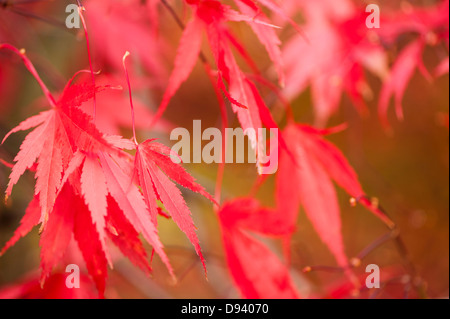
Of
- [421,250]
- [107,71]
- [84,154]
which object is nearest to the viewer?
[84,154]

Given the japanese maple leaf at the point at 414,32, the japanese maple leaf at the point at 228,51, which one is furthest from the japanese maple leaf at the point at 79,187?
the japanese maple leaf at the point at 414,32

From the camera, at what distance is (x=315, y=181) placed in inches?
27.1

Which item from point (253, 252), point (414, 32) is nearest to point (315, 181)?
point (253, 252)

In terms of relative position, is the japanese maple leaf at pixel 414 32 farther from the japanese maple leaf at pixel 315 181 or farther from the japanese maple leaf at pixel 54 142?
the japanese maple leaf at pixel 54 142

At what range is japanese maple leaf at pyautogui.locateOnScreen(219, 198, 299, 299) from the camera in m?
0.64

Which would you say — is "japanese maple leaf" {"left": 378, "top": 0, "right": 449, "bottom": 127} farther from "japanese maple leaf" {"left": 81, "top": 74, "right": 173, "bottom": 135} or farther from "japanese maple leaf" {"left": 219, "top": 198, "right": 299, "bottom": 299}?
"japanese maple leaf" {"left": 81, "top": 74, "right": 173, "bottom": 135}

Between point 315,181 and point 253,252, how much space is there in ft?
0.47

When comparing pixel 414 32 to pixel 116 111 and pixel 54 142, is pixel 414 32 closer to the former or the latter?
pixel 116 111

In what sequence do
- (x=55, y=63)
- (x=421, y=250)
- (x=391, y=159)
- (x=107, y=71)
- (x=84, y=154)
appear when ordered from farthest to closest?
(x=391, y=159)
(x=421, y=250)
(x=55, y=63)
(x=107, y=71)
(x=84, y=154)

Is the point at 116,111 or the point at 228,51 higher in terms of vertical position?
the point at 116,111

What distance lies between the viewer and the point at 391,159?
2189 millimetres

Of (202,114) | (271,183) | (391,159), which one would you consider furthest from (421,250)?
(202,114)
